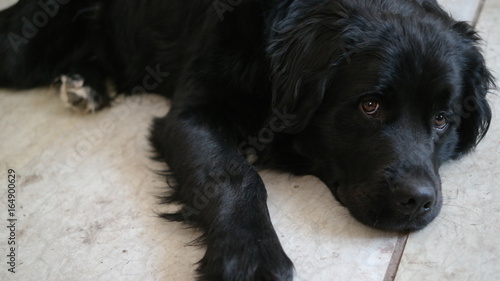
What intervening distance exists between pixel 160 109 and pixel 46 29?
31.3 inches

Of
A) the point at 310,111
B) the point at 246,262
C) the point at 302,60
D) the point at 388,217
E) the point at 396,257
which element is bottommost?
the point at 396,257

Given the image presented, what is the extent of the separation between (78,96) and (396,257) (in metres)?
1.81

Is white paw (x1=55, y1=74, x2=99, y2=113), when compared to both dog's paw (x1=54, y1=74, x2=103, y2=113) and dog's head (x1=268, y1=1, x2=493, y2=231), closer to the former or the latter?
dog's paw (x1=54, y1=74, x2=103, y2=113)

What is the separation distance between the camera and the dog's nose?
6.84ft

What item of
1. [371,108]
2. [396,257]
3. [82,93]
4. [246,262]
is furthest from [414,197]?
→ [82,93]

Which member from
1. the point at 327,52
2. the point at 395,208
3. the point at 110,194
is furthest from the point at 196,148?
the point at 395,208

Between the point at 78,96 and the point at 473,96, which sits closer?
the point at 473,96

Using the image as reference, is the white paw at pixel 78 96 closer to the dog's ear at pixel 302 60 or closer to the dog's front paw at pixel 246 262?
the dog's ear at pixel 302 60

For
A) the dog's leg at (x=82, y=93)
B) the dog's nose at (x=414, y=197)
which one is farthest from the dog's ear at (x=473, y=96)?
the dog's leg at (x=82, y=93)

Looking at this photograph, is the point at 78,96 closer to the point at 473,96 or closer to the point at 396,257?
the point at 396,257

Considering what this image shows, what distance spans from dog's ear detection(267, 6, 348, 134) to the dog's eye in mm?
465

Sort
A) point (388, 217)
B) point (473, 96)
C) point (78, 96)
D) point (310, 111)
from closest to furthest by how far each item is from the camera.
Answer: point (388, 217) → point (310, 111) → point (473, 96) → point (78, 96)

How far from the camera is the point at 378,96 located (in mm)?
2205

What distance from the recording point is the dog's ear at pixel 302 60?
229 cm
